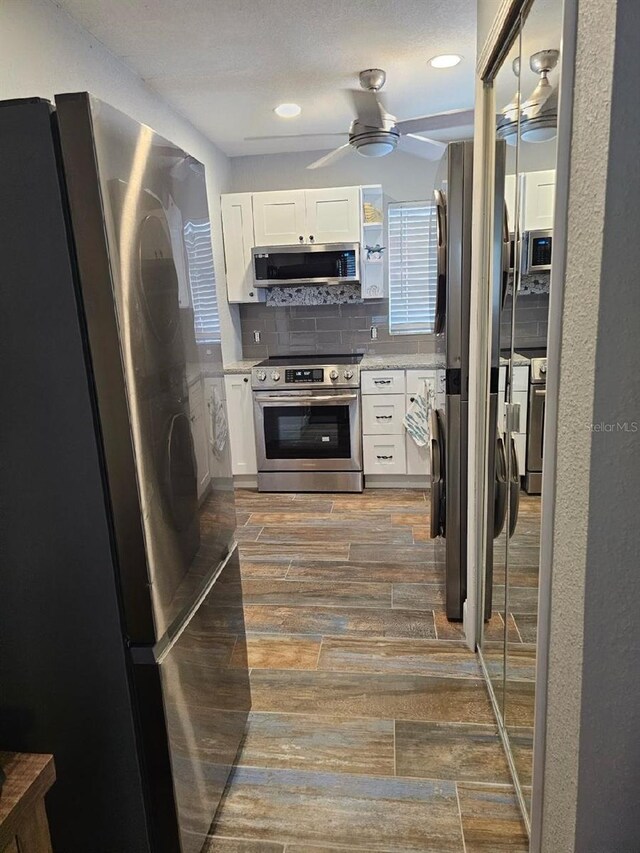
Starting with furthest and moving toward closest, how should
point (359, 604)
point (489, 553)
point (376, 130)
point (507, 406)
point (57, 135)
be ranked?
point (376, 130) → point (359, 604) → point (489, 553) → point (507, 406) → point (57, 135)

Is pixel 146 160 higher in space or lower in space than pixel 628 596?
higher

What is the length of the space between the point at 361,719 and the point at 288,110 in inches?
139

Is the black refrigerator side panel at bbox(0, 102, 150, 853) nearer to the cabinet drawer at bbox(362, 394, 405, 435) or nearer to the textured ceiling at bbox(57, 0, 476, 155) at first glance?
the textured ceiling at bbox(57, 0, 476, 155)

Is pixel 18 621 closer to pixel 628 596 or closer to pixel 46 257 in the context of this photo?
pixel 46 257

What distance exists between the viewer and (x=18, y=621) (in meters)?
1.32

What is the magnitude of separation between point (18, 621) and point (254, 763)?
0.98 m

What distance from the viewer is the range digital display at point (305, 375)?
13.8 feet

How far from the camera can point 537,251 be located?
4.22 feet

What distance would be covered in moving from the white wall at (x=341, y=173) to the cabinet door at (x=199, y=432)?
3.63 m

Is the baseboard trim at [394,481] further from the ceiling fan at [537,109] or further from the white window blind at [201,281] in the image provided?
the ceiling fan at [537,109]

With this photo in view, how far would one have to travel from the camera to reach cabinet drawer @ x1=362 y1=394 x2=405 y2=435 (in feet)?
13.8

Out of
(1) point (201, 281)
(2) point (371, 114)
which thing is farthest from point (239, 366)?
(1) point (201, 281)

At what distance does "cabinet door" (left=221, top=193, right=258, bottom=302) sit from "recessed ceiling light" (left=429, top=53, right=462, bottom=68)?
175cm

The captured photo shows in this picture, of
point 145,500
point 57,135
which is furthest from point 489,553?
point 57,135
